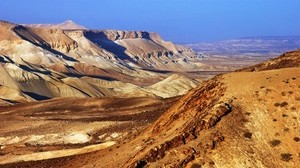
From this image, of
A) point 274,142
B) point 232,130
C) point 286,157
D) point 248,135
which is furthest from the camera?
point 232,130

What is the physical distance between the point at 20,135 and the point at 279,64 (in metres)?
25.8

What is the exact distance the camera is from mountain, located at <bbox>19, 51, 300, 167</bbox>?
22266 mm

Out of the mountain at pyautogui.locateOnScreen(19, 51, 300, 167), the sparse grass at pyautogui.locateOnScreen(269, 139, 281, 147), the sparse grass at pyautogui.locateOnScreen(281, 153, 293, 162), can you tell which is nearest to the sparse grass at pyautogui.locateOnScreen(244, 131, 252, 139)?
the mountain at pyautogui.locateOnScreen(19, 51, 300, 167)

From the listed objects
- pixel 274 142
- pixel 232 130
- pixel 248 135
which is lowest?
pixel 274 142

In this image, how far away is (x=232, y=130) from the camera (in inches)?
931

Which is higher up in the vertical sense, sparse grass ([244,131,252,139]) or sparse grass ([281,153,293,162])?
sparse grass ([244,131,252,139])

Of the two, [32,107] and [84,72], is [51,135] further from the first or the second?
[84,72]

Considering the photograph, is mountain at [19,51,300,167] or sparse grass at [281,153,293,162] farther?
mountain at [19,51,300,167]

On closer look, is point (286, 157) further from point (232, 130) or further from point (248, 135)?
point (232, 130)

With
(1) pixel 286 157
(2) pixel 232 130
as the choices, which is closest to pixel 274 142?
(1) pixel 286 157

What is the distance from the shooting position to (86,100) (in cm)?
7781

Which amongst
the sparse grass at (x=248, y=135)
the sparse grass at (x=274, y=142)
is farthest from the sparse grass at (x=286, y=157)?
the sparse grass at (x=248, y=135)

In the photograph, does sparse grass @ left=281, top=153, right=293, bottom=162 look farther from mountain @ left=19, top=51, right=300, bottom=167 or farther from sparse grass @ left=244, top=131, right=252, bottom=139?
sparse grass @ left=244, top=131, right=252, bottom=139

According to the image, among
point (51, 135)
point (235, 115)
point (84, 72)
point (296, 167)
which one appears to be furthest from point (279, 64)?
point (84, 72)
